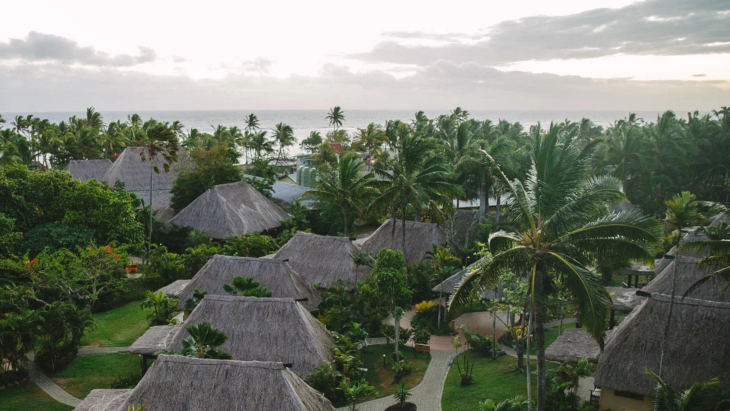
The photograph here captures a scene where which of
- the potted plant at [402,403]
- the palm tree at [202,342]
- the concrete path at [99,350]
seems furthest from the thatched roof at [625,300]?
the concrete path at [99,350]

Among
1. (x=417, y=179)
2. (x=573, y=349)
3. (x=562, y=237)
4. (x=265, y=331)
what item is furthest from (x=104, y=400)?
(x=417, y=179)

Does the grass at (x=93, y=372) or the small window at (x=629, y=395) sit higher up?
the small window at (x=629, y=395)

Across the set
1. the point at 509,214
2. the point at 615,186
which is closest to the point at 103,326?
the point at 509,214

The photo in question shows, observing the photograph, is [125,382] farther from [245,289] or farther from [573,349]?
[573,349]

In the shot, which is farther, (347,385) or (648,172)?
(648,172)

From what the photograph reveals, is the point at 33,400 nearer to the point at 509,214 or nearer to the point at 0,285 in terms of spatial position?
the point at 0,285

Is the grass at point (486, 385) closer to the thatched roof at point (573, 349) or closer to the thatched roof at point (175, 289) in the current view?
the thatched roof at point (573, 349)

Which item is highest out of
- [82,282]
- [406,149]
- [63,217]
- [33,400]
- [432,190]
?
[406,149]
